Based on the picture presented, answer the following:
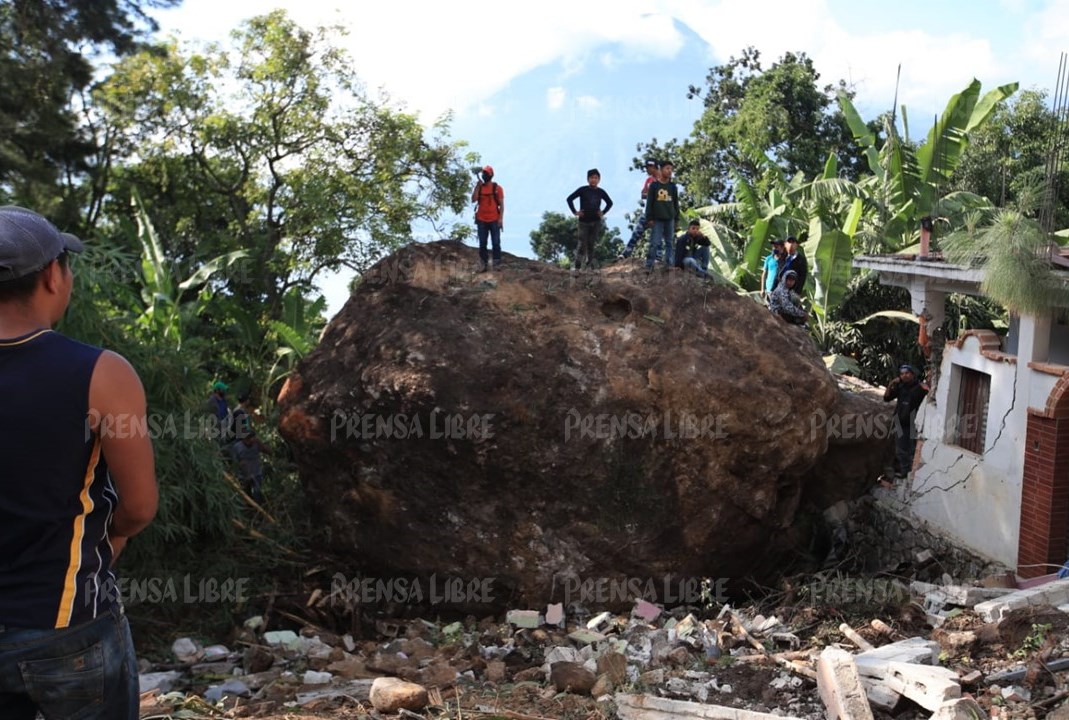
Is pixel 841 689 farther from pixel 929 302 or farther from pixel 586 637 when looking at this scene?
pixel 929 302

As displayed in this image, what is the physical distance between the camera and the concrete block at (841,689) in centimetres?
602

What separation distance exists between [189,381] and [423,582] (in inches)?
127

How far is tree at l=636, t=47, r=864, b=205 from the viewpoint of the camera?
23.2 m

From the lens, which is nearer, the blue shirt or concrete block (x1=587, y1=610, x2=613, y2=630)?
concrete block (x1=587, y1=610, x2=613, y2=630)

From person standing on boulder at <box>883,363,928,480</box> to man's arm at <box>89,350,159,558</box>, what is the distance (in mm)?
10793

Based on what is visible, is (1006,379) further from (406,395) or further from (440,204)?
(440,204)

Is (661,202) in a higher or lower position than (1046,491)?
higher

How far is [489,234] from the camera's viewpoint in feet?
39.0

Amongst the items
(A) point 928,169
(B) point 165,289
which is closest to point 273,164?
(B) point 165,289

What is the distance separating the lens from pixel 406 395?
1034cm

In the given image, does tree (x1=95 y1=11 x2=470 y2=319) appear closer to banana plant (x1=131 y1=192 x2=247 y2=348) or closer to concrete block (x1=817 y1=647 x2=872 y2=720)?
banana plant (x1=131 y1=192 x2=247 y2=348)

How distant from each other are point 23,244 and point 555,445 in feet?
26.9

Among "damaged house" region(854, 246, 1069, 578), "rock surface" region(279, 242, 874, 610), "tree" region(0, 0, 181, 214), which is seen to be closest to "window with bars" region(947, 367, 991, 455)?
"damaged house" region(854, 246, 1069, 578)

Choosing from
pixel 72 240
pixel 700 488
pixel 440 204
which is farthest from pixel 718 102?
pixel 72 240
